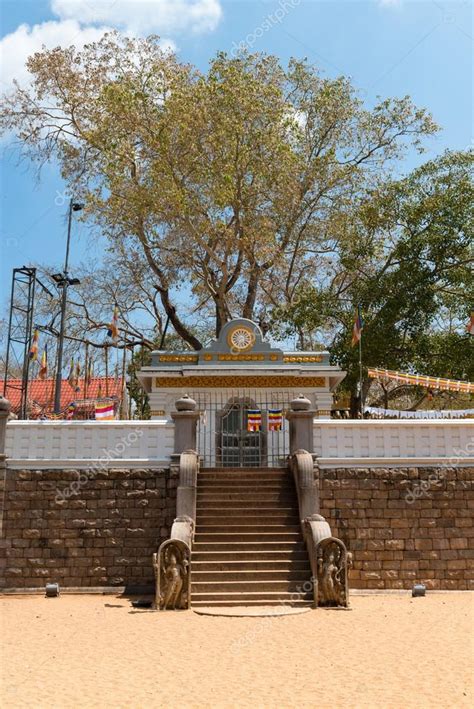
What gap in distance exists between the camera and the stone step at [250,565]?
1152 centimetres

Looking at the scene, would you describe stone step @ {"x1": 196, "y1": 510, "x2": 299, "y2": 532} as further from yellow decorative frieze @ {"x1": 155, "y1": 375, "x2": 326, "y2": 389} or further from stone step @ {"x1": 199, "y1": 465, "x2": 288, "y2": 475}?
yellow decorative frieze @ {"x1": 155, "y1": 375, "x2": 326, "y2": 389}

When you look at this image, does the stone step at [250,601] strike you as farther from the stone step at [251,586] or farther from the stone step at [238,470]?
the stone step at [238,470]

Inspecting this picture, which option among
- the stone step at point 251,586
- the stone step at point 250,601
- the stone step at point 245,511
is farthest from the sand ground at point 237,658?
the stone step at point 245,511

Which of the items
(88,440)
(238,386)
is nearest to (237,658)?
(88,440)

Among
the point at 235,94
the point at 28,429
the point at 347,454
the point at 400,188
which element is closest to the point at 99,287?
the point at 235,94

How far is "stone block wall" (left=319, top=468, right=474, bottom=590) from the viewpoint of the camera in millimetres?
12797

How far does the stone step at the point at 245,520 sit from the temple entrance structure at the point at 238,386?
4.96 metres

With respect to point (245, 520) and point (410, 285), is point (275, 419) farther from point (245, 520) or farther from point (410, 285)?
point (410, 285)

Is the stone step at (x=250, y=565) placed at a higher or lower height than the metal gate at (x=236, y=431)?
lower

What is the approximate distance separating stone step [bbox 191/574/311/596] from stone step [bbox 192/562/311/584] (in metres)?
0.09

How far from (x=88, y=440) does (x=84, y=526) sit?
5.47 feet

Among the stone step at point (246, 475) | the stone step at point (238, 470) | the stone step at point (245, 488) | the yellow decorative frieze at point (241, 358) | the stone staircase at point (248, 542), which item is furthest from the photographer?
the yellow decorative frieze at point (241, 358)

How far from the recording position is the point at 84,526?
13023 millimetres

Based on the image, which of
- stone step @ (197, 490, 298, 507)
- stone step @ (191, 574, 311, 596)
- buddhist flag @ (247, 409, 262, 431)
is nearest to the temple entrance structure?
buddhist flag @ (247, 409, 262, 431)
